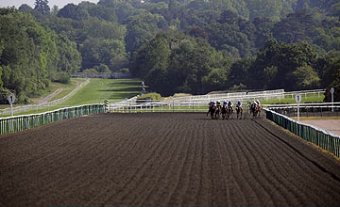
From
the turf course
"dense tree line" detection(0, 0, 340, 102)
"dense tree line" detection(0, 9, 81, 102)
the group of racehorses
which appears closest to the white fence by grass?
"dense tree line" detection(0, 0, 340, 102)

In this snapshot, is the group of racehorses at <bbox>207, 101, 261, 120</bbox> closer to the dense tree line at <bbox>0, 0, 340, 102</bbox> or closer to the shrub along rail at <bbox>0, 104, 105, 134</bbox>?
the shrub along rail at <bbox>0, 104, 105, 134</bbox>

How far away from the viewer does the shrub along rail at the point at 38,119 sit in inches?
1303

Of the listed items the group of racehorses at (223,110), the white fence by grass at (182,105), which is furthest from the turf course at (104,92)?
the group of racehorses at (223,110)

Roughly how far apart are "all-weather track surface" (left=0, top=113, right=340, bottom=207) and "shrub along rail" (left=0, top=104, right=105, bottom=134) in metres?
5.08

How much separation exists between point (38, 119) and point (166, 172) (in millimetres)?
Answer: 22765

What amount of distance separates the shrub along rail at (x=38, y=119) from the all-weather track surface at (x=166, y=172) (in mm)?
5085

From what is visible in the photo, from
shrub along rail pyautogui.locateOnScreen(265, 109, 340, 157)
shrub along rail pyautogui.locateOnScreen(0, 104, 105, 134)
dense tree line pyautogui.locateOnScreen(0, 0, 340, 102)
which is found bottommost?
shrub along rail pyautogui.locateOnScreen(265, 109, 340, 157)

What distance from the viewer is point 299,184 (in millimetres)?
14945

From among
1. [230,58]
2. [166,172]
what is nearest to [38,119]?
[166,172]

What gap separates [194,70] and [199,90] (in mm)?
4441

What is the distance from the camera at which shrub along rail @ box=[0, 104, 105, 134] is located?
3309cm

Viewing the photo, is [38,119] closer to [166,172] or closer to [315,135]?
[315,135]

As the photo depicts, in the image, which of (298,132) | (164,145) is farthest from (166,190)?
(298,132)

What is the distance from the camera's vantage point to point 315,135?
24.8 m
